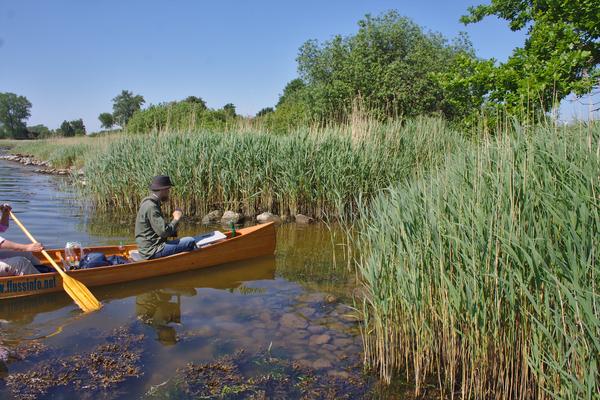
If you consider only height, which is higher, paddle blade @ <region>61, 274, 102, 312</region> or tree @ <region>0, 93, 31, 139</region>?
tree @ <region>0, 93, 31, 139</region>

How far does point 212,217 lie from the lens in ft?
35.8

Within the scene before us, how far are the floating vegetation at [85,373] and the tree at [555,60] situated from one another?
6.38 m

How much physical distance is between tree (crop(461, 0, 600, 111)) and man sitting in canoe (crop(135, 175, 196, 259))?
547cm

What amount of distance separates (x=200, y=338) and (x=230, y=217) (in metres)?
6.05

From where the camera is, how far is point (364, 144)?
11031mm

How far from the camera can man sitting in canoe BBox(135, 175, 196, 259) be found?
21.9 ft

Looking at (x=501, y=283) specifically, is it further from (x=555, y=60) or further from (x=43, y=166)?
(x=43, y=166)

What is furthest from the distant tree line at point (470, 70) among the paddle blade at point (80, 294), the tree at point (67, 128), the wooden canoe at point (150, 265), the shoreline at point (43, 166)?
the tree at point (67, 128)

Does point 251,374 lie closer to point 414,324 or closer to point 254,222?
point 414,324

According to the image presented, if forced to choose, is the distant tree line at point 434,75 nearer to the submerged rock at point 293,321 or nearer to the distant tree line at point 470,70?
the distant tree line at point 470,70

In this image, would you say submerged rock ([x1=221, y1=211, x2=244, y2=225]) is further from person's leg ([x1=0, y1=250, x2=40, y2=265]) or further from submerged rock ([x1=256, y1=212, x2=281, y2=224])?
person's leg ([x1=0, y1=250, x2=40, y2=265])

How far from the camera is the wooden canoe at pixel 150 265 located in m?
5.71

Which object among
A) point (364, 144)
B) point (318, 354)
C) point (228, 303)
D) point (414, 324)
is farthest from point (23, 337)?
point (364, 144)

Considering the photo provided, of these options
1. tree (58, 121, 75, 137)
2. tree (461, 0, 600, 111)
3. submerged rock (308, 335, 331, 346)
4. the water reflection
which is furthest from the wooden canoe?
tree (58, 121, 75, 137)
